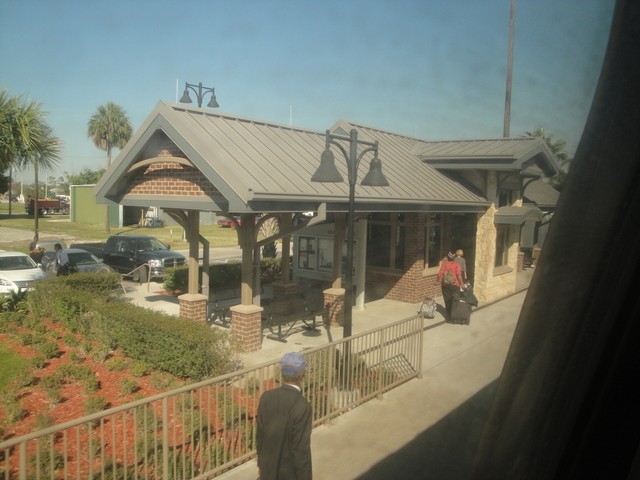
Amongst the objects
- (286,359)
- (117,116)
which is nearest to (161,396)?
(286,359)

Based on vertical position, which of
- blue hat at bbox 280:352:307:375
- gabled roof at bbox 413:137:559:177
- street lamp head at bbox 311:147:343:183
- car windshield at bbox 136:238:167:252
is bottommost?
car windshield at bbox 136:238:167:252

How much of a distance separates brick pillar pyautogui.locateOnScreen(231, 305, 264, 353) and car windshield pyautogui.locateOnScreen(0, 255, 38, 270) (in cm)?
896

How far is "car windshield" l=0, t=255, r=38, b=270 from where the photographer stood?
51.3 feet

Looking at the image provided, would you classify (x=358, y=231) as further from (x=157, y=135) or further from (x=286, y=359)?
(x=286, y=359)

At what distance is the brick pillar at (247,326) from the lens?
384 inches

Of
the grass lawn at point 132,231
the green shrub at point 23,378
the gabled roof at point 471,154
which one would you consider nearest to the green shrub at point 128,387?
the green shrub at point 23,378

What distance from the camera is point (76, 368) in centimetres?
835

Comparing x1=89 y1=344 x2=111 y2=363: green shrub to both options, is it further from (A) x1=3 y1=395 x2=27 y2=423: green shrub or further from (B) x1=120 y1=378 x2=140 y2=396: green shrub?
(A) x1=3 y1=395 x2=27 y2=423: green shrub

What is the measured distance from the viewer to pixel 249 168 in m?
9.20

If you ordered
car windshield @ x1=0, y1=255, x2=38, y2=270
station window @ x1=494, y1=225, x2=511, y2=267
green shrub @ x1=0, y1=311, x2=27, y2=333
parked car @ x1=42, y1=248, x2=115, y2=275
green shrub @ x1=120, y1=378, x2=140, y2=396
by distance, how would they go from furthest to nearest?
1. parked car @ x1=42, y1=248, x2=115, y2=275
2. car windshield @ x1=0, y1=255, x2=38, y2=270
3. station window @ x1=494, y1=225, x2=511, y2=267
4. green shrub @ x1=0, y1=311, x2=27, y2=333
5. green shrub @ x1=120, y1=378, x2=140, y2=396

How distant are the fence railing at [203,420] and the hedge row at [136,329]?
95 cm

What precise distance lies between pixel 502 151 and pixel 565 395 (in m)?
12.5

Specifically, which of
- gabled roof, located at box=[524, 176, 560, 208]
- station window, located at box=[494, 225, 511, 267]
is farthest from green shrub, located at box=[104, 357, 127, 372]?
station window, located at box=[494, 225, 511, 267]

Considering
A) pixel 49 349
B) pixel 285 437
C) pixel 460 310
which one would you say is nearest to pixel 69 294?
pixel 49 349
